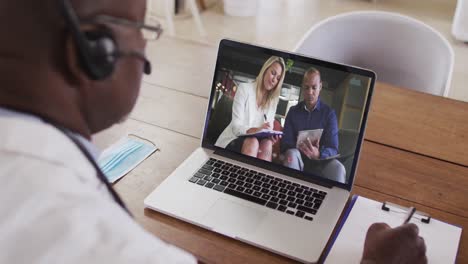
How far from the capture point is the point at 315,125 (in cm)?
115

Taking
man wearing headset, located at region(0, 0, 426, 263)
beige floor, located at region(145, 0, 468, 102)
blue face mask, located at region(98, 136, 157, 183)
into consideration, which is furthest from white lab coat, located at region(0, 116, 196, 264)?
beige floor, located at region(145, 0, 468, 102)

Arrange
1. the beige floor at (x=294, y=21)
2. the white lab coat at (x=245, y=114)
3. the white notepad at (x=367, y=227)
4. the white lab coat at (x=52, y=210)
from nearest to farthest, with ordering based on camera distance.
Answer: the white lab coat at (x=52, y=210)
the white notepad at (x=367, y=227)
the white lab coat at (x=245, y=114)
the beige floor at (x=294, y=21)

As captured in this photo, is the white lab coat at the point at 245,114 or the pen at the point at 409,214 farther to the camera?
the white lab coat at the point at 245,114

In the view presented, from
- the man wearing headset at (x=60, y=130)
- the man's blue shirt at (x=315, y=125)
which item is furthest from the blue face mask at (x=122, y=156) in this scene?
the man wearing headset at (x=60, y=130)

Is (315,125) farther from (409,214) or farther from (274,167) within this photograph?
(409,214)

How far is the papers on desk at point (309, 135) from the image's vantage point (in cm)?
115

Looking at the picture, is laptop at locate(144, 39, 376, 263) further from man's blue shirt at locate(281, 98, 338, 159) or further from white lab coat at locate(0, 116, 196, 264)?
white lab coat at locate(0, 116, 196, 264)

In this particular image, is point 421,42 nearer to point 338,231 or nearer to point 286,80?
point 286,80

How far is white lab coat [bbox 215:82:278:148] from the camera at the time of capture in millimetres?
1192

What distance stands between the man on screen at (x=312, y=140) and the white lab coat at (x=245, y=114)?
0.05 m

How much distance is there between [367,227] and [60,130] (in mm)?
629

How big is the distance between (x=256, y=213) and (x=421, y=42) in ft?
3.48

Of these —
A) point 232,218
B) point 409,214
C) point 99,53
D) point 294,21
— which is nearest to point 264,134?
point 232,218

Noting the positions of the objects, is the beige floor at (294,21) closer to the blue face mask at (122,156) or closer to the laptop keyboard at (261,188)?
the blue face mask at (122,156)
